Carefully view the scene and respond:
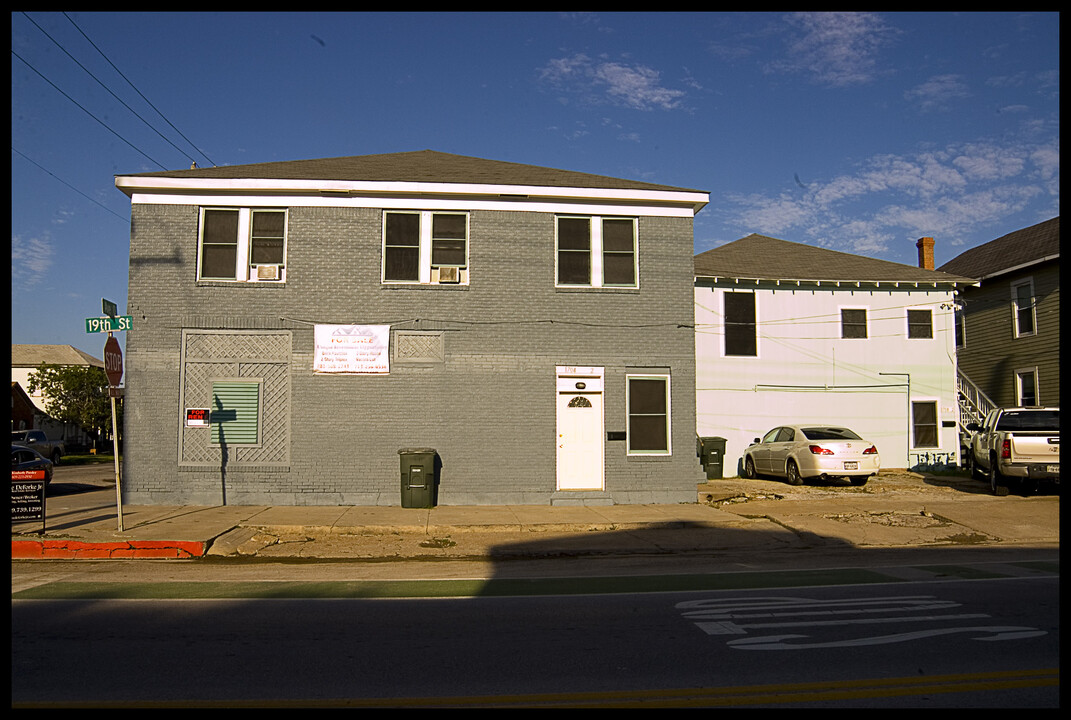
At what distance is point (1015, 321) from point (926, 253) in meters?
4.27

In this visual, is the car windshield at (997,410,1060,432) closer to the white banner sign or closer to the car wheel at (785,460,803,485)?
the car wheel at (785,460,803,485)

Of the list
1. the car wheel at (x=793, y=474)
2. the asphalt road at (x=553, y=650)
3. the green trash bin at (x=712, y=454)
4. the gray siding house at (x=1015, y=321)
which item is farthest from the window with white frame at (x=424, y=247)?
the gray siding house at (x=1015, y=321)

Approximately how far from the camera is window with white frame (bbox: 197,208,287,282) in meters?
16.5

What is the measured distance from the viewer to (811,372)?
2359cm

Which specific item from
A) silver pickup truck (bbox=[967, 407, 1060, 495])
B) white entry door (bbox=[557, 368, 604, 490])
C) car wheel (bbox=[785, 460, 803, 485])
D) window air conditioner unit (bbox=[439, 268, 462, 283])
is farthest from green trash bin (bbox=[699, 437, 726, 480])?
window air conditioner unit (bbox=[439, 268, 462, 283])

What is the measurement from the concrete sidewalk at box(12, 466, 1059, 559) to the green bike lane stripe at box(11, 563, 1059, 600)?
7.16 feet

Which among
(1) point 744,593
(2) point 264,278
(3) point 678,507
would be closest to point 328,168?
(2) point 264,278

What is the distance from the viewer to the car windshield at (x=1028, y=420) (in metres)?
17.7

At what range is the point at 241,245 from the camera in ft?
54.1

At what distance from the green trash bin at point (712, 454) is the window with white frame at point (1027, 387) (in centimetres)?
1235

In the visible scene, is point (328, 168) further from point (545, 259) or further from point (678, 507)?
point (678, 507)

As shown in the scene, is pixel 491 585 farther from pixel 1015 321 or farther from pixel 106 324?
pixel 1015 321
